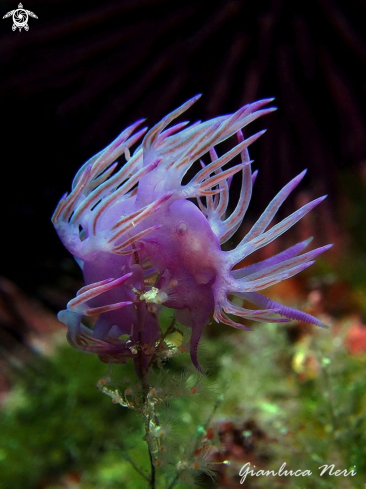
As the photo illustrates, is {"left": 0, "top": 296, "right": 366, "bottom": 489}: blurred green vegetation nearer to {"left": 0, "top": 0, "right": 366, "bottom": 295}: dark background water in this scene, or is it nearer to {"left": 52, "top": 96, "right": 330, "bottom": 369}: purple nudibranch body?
{"left": 52, "top": 96, "right": 330, "bottom": 369}: purple nudibranch body

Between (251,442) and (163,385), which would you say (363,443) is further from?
(163,385)

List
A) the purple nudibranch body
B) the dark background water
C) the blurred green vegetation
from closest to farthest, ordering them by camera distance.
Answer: the purple nudibranch body
the dark background water
the blurred green vegetation

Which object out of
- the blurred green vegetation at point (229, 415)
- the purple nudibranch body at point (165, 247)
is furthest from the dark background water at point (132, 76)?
the blurred green vegetation at point (229, 415)

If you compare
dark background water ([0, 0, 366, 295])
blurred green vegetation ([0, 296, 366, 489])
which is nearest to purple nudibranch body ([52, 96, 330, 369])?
blurred green vegetation ([0, 296, 366, 489])

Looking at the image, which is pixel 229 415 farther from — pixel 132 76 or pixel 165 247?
pixel 132 76

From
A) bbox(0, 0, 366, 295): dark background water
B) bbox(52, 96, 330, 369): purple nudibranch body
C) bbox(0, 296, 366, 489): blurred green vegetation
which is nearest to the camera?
bbox(52, 96, 330, 369): purple nudibranch body

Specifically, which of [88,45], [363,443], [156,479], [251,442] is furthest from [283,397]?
[88,45]

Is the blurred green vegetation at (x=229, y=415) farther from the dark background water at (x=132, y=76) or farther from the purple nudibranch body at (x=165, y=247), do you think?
the dark background water at (x=132, y=76)

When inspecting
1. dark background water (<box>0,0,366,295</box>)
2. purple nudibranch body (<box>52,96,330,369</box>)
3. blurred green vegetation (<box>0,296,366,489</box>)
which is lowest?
blurred green vegetation (<box>0,296,366,489</box>)
